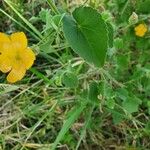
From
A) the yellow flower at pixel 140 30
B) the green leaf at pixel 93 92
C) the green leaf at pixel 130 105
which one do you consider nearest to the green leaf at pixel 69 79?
the green leaf at pixel 93 92

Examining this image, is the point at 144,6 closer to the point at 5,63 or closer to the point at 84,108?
the point at 84,108

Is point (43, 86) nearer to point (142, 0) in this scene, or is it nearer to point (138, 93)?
point (138, 93)

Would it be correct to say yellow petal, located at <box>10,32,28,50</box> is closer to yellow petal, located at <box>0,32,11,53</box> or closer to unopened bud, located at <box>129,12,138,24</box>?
yellow petal, located at <box>0,32,11,53</box>

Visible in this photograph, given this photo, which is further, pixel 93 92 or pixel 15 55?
pixel 93 92

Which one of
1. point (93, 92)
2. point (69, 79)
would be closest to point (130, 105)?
point (93, 92)

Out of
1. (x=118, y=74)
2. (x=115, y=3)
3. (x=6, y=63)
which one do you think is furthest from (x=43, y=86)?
(x=6, y=63)

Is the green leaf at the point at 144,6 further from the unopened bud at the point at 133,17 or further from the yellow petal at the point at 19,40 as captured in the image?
the yellow petal at the point at 19,40

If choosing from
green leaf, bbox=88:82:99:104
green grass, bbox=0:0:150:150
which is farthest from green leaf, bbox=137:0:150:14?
green leaf, bbox=88:82:99:104
